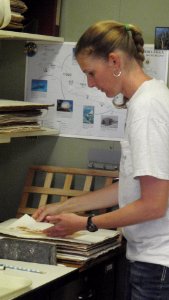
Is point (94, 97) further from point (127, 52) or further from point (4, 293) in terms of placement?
point (4, 293)

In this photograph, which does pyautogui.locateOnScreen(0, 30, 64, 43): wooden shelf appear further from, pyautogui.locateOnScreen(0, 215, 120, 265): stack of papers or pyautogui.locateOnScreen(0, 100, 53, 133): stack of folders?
pyautogui.locateOnScreen(0, 215, 120, 265): stack of papers

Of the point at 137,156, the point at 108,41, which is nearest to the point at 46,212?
the point at 137,156

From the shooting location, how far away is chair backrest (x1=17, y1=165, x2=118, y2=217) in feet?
8.65

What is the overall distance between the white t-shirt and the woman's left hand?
5.9 inches

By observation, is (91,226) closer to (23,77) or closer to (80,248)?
(80,248)

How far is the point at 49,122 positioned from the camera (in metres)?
2.76

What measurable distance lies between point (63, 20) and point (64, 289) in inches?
48.8

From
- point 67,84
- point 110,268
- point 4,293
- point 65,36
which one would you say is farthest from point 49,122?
point 4,293

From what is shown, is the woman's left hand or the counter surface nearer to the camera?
the counter surface

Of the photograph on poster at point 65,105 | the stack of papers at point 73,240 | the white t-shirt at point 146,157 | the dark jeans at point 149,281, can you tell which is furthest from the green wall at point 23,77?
the dark jeans at point 149,281

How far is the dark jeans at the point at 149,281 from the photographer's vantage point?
74.7 inches

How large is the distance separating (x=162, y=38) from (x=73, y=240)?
0.94 meters

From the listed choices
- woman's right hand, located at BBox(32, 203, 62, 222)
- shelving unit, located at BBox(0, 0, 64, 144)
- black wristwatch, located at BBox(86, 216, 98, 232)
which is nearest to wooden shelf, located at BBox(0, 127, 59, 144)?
shelving unit, located at BBox(0, 0, 64, 144)

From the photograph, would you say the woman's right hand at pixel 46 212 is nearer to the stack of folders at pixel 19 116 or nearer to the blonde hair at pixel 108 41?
the stack of folders at pixel 19 116
